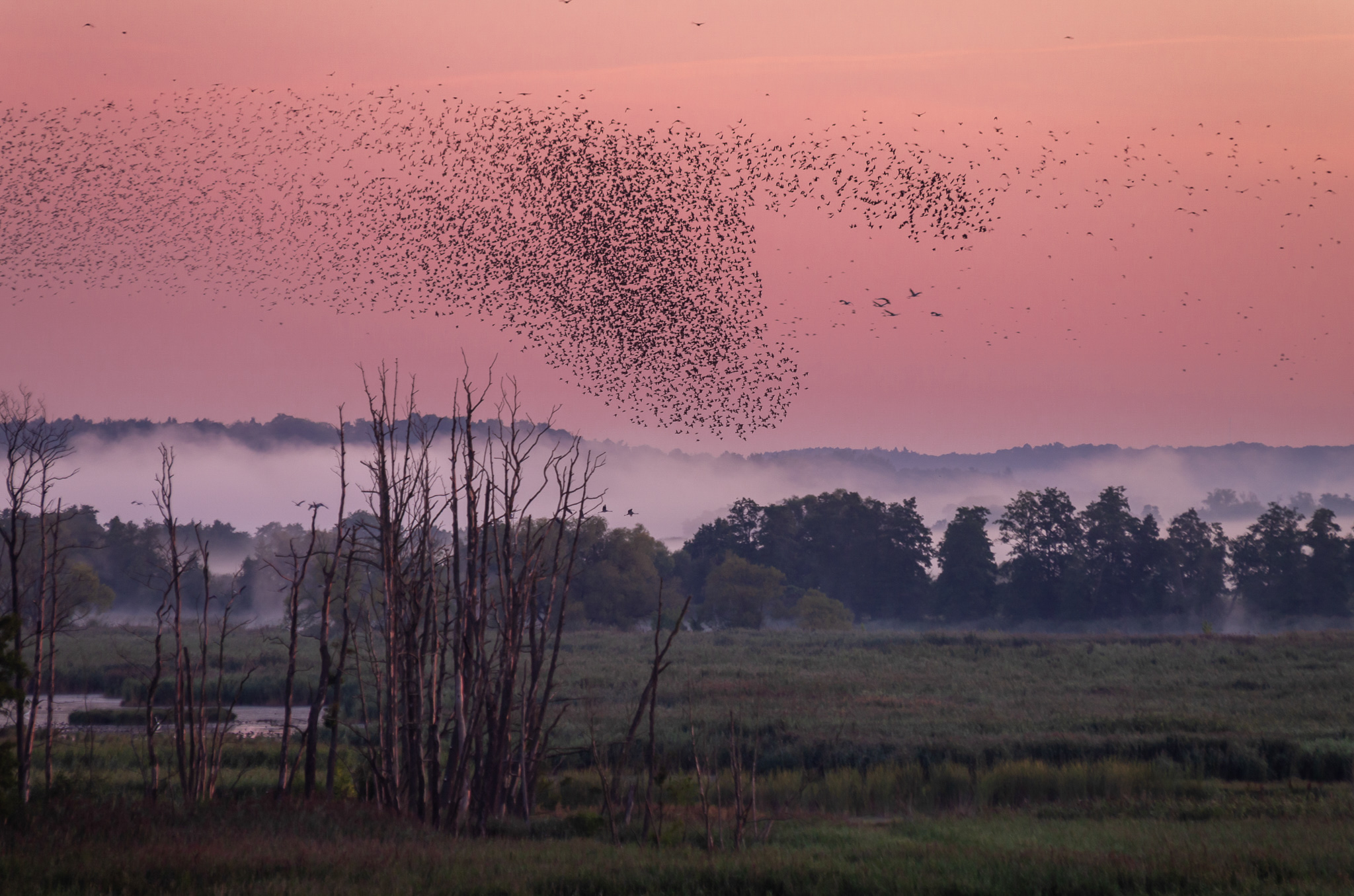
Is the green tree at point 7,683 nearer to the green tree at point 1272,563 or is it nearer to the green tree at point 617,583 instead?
the green tree at point 617,583

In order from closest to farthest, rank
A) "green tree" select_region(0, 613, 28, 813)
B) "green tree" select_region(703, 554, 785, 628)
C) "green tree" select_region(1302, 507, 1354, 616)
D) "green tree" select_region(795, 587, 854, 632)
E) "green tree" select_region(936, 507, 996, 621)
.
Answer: "green tree" select_region(0, 613, 28, 813) < "green tree" select_region(1302, 507, 1354, 616) < "green tree" select_region(795, 587, 854, 632) < "green tree" select_region(703, 554, 785, 628) < "green tree" select_region(936, 507, 996, 621)

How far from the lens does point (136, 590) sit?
164 meters

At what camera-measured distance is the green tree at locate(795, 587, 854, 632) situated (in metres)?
97.6

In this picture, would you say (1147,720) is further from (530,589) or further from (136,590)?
(136,590)

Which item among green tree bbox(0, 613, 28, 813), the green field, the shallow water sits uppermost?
green tree bbox(0, 613, 28, 813)

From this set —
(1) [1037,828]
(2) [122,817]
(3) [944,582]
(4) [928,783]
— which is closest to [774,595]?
(3) [944,582]

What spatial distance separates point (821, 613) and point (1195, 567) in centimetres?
3799

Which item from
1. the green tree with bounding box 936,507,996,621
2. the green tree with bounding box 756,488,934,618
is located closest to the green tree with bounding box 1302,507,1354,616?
the green tree with bounding box 936,507,996,621

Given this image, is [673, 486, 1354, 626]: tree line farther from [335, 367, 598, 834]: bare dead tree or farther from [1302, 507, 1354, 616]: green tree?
[335, 367, 598, 834]: bare dead tree

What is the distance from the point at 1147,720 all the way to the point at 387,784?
24766 mm

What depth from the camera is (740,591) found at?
325 feet

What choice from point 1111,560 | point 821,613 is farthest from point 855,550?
point 1111,560

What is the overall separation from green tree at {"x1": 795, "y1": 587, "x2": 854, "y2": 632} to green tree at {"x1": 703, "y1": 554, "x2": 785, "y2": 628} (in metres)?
2.84

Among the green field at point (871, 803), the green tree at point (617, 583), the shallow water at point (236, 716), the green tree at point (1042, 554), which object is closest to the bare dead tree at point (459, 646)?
the green field at point (871, 803)
